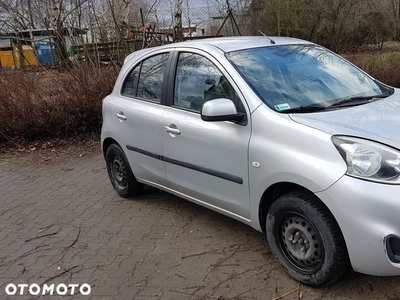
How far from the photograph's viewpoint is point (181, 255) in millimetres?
3521

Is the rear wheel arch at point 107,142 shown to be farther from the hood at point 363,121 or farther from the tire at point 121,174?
the hood at point 363,121

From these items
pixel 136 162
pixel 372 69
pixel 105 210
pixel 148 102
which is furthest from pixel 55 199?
pixel 372 69

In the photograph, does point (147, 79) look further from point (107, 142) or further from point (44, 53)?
point (44, 53)

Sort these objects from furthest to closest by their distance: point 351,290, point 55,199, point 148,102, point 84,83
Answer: point 84,83 < point 55,199 < point 148,102 < point 351,290

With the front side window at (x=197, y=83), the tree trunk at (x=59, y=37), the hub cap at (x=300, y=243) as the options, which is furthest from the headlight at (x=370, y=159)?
the tree trunk at (x=59, y=37)

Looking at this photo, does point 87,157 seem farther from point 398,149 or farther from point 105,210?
point 398,149

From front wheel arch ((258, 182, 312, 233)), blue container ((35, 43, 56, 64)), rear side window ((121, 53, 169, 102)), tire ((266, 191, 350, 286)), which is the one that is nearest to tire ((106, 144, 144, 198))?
rear side window ((121, 53, 169, 102))

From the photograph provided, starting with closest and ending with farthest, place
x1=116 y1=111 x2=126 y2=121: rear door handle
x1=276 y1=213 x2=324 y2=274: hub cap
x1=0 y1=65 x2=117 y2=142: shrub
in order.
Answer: x1=276 y1=213 x2=324 y2=274: hub cap → x1=116 y1=111 x2=126 y2=121: rear door handle → x1=0 y1=65 x2=117 y2=142: shrub

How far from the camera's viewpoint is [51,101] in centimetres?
752

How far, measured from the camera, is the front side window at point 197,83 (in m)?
3.44

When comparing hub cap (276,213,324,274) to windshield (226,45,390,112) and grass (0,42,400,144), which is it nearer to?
windshield (226,45,390,112)

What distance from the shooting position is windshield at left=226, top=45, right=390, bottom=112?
3232 millimetres

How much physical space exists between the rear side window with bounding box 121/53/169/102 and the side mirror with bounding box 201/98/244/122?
1.05m

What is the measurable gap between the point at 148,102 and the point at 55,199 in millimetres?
1889
